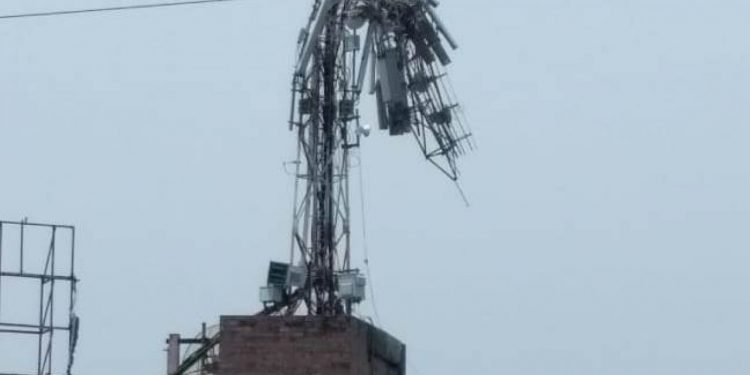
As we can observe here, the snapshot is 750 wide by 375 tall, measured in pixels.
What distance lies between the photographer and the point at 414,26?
26719 mm

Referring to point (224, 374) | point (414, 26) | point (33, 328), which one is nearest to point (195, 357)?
point (33, 328)

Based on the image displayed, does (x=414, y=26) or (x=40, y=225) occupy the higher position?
(x=414, y=26)

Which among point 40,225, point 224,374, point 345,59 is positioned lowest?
point 224,374

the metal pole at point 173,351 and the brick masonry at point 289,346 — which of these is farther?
the metal pole at point 173,351

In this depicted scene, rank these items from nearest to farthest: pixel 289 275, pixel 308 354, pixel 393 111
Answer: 1. pixel 308 354
2. pixel 289 275
3. pixel 393 111

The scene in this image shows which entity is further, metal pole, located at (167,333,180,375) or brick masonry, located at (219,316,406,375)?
metal pole, located at (167,333,180,375)

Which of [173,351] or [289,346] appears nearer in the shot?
[289,346]

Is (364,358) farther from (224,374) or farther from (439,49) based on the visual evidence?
(439,49)

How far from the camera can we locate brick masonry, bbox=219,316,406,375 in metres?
23.0

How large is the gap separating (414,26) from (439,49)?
58 cm

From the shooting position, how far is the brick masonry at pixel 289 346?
2305 centimetres

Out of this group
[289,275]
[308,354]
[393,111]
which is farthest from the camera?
[393,111]

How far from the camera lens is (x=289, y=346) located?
23125mm

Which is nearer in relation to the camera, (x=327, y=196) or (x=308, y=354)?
(x=308, y=354)
